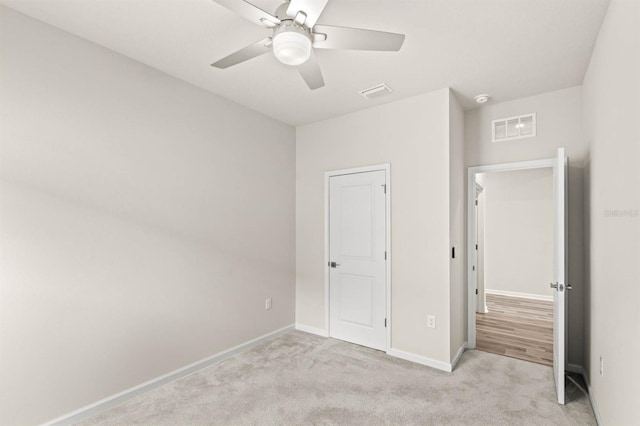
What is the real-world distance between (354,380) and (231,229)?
6.09ft

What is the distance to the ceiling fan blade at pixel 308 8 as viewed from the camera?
151 centimetres

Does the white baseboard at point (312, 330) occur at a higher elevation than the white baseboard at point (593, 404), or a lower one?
lower

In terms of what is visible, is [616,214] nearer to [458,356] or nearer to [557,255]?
[557,255]

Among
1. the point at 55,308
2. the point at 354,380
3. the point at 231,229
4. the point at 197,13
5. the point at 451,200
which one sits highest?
the point at 197,13

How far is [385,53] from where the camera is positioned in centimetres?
246

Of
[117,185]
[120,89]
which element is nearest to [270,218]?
[117,185]

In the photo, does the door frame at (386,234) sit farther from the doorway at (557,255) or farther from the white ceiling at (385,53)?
the doorway at (557,255)

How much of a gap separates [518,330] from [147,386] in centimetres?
420

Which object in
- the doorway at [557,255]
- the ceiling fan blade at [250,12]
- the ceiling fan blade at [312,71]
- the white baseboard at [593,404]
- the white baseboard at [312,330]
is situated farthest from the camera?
the white baseboard at [312,330]

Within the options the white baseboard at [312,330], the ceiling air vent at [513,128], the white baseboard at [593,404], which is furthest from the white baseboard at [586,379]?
the white baseboard at [312,330]

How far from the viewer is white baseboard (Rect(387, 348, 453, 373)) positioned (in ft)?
9.83

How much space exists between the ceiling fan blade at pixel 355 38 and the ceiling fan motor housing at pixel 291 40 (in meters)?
0.08

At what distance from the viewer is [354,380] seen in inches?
111

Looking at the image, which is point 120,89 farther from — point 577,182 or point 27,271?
point 577,182
